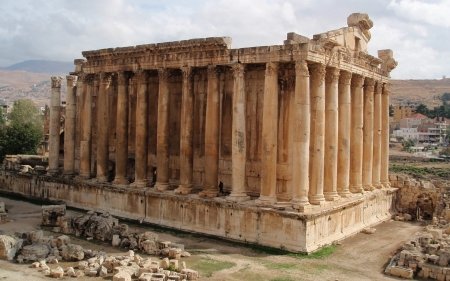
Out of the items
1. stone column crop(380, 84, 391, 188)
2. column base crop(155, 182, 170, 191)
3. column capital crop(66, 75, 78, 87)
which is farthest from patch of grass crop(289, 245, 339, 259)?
column capital crop(66, 75, 78, 87)

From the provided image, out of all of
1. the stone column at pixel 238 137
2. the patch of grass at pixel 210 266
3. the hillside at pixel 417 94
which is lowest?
the patch of grass at pixel 210 266

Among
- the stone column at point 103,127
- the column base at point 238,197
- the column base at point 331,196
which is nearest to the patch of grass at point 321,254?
the column base at point 331,196

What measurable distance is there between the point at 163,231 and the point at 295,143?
299 inches

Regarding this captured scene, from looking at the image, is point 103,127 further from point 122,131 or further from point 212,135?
point 212,135

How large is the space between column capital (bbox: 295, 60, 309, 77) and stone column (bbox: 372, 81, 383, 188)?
9.17 meters

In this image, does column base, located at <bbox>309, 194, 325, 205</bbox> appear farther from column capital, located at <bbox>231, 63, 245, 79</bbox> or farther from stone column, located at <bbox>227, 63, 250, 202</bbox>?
column capital, located at <bbox>231, 63, 245, 79</bbox>

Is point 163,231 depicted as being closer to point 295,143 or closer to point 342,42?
point 295,143

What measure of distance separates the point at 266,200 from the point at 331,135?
4334 mm

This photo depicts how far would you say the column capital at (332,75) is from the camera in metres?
21.5

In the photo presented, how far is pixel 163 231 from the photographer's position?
2227cm

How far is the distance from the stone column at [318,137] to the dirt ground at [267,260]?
2423mm

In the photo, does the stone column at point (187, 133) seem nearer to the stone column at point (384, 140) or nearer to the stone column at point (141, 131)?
the stone column at point (141, 131)

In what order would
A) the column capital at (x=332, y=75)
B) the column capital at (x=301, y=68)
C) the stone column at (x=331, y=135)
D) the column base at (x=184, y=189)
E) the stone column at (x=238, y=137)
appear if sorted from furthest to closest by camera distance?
1. the column base at (x=184, y=189)
2. the column capital at (x=332, y=75)
3. the stone column at (x=331, y=135)
4. the stone column at (x=238, y=137)
5. the column capital at (x=301, y=68)

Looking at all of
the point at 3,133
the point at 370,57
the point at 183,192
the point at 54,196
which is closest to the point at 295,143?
the point at 183,192
